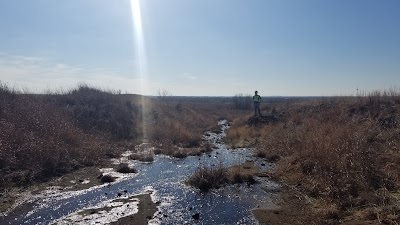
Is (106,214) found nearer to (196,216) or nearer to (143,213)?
(143,213)

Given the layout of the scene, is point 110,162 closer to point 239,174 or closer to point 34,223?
point 239,174

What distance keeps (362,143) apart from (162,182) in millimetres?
8010

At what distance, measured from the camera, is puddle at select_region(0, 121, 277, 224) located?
1004cm

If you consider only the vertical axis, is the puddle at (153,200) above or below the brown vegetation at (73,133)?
below

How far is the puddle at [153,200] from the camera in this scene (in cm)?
1004

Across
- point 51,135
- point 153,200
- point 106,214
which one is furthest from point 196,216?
point 51,135

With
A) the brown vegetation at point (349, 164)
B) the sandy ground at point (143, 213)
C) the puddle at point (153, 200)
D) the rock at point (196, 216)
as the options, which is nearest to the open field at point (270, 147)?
the brown vegetation at point (349, 164)

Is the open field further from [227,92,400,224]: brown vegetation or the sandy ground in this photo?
the sandy ground

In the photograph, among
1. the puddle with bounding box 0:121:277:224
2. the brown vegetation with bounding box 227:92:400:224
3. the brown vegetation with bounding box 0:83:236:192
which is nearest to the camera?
the brown vegetation with bounding box 227:92:400:224

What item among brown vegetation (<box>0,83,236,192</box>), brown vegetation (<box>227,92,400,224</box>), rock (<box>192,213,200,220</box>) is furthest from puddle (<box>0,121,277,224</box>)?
brown vegetation (<box>0,83,236,192</box>)

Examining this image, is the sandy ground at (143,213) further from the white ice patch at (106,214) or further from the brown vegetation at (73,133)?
the brown vegetation at (73,133)

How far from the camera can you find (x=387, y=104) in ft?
76.8

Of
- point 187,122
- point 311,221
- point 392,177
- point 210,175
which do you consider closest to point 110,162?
point 210,175

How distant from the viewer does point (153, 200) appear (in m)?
11.9
